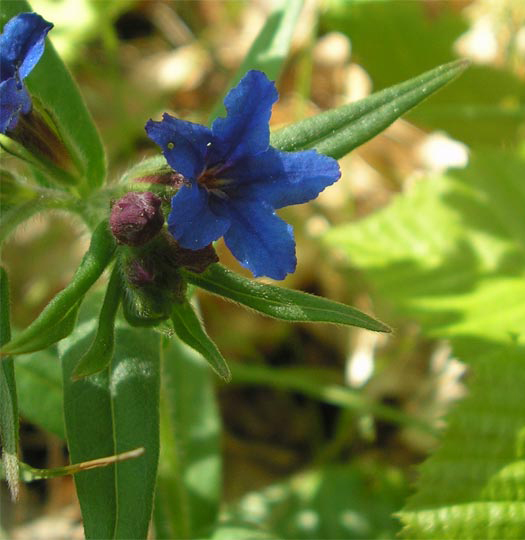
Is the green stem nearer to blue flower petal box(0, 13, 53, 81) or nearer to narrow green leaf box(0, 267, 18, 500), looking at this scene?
narrow green leaf box(0, 267, 18, 500)

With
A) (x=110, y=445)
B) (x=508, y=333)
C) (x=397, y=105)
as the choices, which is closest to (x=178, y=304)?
(x=110, y=445)

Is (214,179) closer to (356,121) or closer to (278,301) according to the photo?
(278,301)

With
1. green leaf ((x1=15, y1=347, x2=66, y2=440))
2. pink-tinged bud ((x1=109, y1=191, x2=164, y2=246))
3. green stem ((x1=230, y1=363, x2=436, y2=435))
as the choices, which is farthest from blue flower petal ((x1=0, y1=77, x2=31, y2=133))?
green stem ((x1=230, y1=363, x2=436, y2=435))

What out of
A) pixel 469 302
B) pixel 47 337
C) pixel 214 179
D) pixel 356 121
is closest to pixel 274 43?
pixel 356 121

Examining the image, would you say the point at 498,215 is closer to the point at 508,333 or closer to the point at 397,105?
the point at 508,333

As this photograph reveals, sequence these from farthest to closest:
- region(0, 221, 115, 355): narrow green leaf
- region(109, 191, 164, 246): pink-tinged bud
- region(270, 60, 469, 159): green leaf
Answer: region(270, 60, 469, 159): green leaf → region(109, 191, 164, 246): pink-tinged bud → region(0, 221, 115, 355): narrow green leaf
